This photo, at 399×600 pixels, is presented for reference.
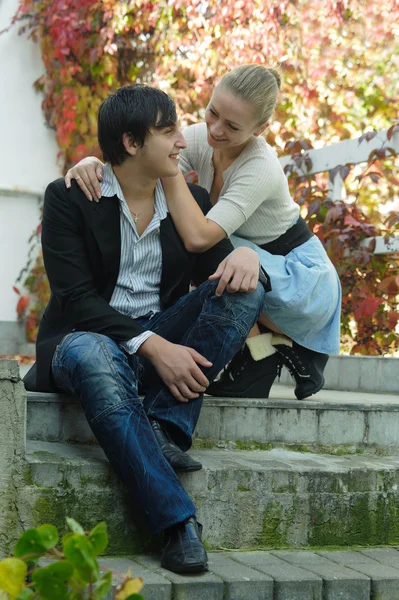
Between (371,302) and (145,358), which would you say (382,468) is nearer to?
(145,358)

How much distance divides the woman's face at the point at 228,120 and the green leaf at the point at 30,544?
1.78 metres

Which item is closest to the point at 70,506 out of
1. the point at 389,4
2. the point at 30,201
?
the point at 30,201

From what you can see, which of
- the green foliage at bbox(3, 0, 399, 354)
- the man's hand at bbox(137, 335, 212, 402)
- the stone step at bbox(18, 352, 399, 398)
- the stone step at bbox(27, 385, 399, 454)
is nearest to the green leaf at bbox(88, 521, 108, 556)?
the man's hand at bbox(137, 335, 212, 402)

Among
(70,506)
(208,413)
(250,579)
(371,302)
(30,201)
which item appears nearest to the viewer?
(250,579)

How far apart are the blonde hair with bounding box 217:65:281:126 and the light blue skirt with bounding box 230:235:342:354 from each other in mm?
434

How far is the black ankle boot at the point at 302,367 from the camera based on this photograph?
3.11m

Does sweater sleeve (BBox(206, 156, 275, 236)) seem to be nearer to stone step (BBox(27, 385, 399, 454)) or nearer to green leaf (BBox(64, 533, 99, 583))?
stone step (BBox(27, 385, 399, 454))

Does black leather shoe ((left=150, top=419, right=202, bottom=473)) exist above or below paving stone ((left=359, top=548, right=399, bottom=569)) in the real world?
above

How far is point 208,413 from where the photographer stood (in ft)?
9.19

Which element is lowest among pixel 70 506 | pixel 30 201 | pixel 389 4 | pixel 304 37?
pixel 70 506

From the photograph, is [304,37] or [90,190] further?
[304,37]

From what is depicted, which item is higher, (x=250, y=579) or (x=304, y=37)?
(x=304, y=37)

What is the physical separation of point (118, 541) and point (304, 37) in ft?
17.6

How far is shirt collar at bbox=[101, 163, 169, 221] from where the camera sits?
2701 millimetres
